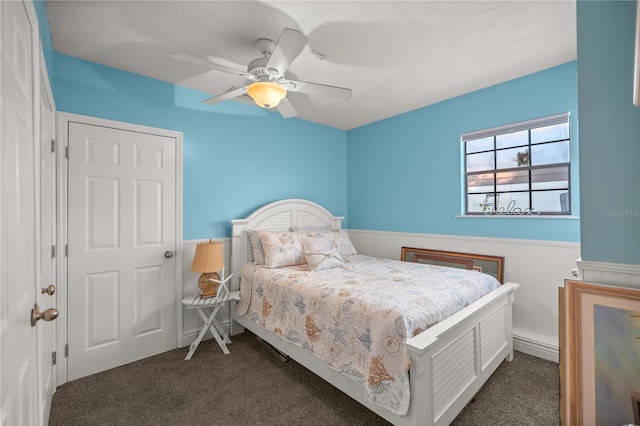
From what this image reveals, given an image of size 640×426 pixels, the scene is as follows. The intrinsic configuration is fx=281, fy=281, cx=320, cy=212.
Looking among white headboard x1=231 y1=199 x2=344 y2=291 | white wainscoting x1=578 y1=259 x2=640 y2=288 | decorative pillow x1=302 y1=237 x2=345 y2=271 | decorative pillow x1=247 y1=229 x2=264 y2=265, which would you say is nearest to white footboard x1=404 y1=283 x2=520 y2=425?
white wainscoting x1=578 y1=259 x2=640 y2=288

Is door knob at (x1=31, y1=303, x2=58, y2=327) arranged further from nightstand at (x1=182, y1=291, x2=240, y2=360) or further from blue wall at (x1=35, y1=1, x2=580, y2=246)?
blue wall at (x1=35, y1=1, x2=580, y2=246)

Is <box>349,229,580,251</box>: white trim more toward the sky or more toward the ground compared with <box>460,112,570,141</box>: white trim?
more toward the ground

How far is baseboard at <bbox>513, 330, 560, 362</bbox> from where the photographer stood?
2.51 meters

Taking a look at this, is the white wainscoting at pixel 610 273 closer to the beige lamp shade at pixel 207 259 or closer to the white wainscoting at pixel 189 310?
the beige lamp shade at pixel 207 259

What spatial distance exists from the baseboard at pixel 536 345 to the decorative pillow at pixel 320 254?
182 centimetres

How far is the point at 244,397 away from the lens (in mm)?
2066

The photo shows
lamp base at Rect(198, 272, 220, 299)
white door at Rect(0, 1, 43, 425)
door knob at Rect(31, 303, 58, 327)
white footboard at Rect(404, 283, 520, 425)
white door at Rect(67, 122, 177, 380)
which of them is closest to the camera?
white door at Rect(0, 1, 43, 425)

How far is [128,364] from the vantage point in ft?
8.28

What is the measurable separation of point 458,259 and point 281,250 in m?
1.95

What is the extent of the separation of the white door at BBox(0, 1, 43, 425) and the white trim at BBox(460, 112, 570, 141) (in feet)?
11.3

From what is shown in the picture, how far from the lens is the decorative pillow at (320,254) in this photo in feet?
9.16

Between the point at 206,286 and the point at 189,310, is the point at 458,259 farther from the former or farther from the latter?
the point at 189,310

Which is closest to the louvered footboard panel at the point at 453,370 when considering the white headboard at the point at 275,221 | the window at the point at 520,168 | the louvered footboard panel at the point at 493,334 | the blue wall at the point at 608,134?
the louvered footboard panel at the point at 493,334

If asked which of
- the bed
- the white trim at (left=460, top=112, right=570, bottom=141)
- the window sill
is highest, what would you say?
the white trim at (left=460, top=112, right=570, bottom=141)
